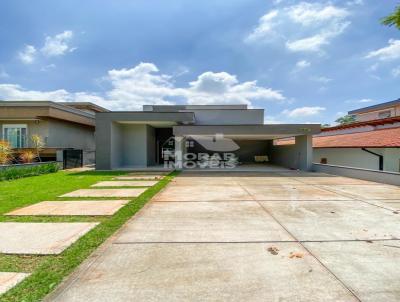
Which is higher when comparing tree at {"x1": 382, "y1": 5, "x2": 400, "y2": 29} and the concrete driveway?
tree at {"x1": 382, "y1": 5, "x2": 400, "y2": 29}

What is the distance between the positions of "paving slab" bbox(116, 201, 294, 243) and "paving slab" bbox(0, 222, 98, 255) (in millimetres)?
857

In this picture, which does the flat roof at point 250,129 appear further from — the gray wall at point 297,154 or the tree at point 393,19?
the tree at point 393,19

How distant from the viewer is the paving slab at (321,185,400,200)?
26.8 feet

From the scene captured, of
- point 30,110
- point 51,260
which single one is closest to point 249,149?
point 30,110

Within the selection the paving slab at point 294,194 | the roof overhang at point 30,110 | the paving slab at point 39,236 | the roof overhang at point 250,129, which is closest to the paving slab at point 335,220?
the paving slab at point 294,194

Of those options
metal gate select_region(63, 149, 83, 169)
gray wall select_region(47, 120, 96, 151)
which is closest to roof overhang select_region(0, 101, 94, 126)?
gray wall select_region(47, 120, 96, 151)

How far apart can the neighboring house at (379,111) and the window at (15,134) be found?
3506 centimetres

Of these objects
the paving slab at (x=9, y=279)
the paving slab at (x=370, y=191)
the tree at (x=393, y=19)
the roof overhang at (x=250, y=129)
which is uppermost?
the tree at (x=393, y=19)

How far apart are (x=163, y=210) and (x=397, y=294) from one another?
473 cm

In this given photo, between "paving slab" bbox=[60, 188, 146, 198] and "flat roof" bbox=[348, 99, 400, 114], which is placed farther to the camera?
"flat roof" bbox=[348, 99, 400, 114]

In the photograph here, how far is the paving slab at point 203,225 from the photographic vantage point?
4426 mm

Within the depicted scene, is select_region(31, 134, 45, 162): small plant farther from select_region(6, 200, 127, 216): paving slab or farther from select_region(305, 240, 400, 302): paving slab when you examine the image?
select_region(305, 240, 400, 302): paving slab

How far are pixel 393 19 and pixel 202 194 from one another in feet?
22.0

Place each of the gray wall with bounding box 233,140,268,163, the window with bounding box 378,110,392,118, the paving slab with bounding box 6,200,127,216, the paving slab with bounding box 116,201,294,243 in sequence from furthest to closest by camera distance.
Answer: the window with bounding box 378,110,392,118
the gray wall with bounding box 233,140,268,163
the paving slab with bounding box 6,200,127,216
the paving slab with bounding box 116,201,294,243
